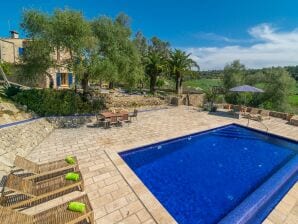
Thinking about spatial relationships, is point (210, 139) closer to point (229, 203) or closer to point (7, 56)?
point (229, 203)

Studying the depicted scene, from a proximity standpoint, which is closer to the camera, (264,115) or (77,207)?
(77,207)

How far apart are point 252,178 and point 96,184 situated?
6.12 meters

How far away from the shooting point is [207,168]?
8.05 m

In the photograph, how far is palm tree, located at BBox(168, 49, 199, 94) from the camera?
25234 millimetres

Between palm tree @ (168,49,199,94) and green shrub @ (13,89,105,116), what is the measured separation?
14.4m

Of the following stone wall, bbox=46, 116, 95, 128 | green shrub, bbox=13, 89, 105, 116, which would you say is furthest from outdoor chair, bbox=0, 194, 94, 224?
green shrub, bbox=13, 89, 105, 116

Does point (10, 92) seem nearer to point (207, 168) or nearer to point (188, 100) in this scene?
point (207, 168)

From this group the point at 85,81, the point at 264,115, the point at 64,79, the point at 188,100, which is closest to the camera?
the point at 85,81

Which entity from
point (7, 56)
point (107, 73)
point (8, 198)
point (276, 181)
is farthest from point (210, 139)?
point (7, 56)

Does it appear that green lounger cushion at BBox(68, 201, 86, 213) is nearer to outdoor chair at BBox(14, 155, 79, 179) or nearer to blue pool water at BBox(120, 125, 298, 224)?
outdoor chair at BBox(14, 155, 79, 179)

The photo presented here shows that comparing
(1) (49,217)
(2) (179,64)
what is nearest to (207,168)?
(1) (49,217)

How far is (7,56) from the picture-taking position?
988 inches

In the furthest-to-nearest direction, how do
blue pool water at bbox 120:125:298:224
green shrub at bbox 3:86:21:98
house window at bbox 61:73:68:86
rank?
house window at bbox 61:73:68:86
green shrub at bbox 3:86:21:98
blue pool water at bbox 120:125:298:224

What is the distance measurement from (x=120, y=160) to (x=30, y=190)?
134 inches
